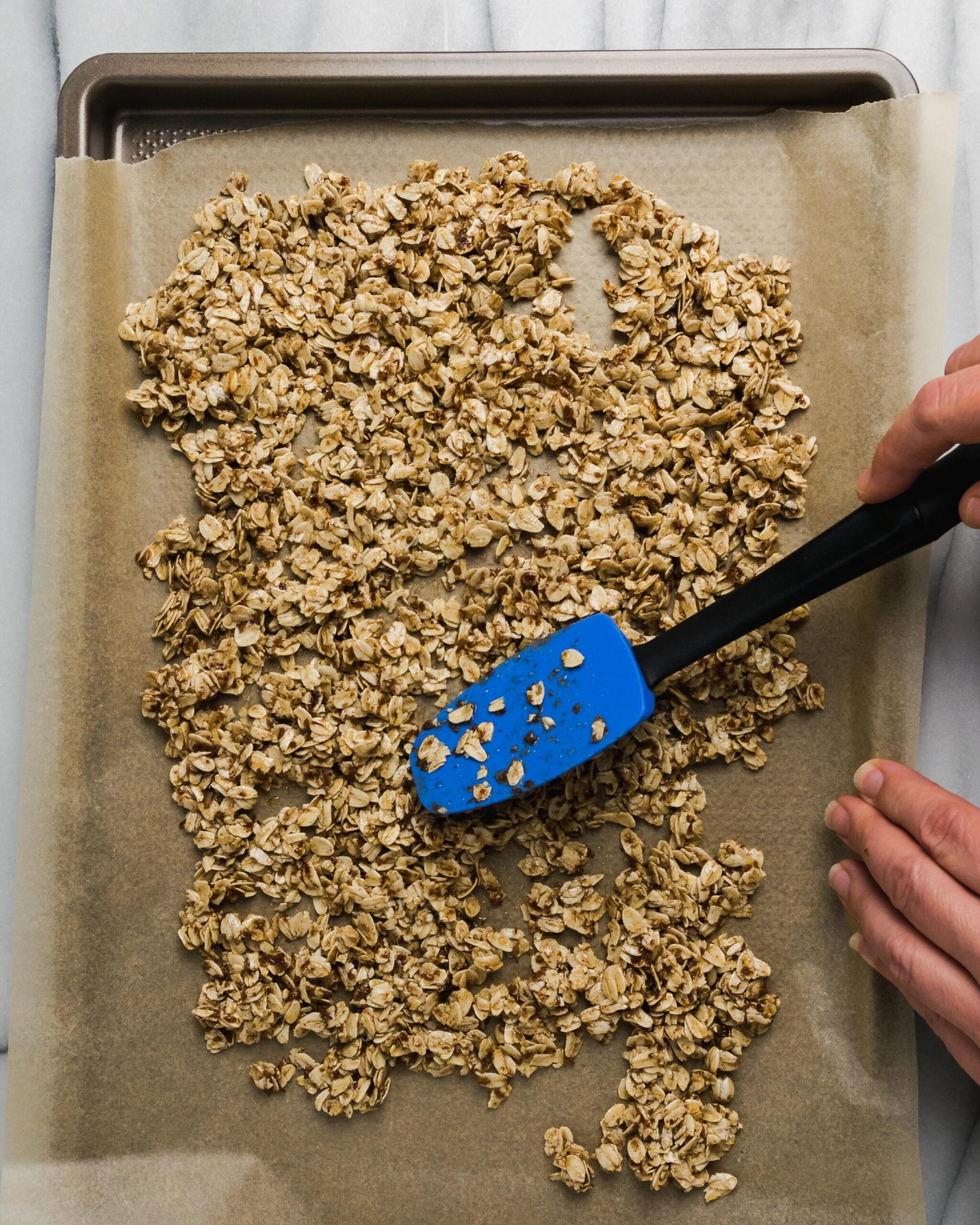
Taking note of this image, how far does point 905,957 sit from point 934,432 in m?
0.49

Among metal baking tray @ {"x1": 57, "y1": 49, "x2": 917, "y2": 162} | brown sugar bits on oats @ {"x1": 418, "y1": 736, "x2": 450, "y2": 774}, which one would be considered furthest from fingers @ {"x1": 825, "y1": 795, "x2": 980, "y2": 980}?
metal baking tray @ {"x1": 57, "y1": 49, "x2": 917, "y2": 162}

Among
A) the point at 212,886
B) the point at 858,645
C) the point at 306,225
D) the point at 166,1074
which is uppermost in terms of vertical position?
the point at 306,225

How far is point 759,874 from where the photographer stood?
91cm

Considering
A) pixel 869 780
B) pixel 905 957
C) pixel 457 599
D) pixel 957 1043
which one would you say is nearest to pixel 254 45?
pixel 457 599

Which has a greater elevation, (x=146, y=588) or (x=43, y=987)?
(x=146, y=588)

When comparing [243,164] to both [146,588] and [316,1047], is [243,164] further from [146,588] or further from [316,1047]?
[316,1047]

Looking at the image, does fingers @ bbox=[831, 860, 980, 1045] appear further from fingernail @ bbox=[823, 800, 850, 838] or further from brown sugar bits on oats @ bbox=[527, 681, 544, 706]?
brown sugar bits on oats @ bbox=[527, 681, 544, 706]

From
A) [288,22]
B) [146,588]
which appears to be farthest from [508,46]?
[146,588]

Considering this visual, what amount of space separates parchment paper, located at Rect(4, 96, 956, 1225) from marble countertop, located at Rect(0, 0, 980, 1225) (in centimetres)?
8

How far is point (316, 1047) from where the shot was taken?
3.07ft

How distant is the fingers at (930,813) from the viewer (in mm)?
815

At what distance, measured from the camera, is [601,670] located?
2.76 feet

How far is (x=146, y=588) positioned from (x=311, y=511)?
20 cm

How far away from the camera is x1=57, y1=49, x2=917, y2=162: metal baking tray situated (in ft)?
2.96
